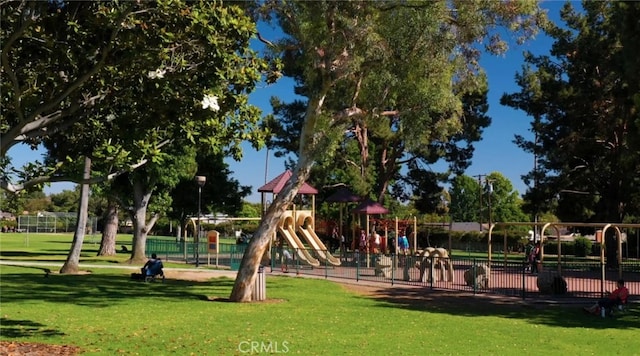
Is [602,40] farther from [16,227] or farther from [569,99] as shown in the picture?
[16,227]

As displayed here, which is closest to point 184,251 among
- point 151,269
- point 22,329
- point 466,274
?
point 151,269

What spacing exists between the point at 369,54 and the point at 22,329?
37.7 ft

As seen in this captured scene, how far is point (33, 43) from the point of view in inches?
380

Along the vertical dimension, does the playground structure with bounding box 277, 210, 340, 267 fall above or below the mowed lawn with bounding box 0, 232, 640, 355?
above

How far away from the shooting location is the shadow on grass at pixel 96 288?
17.2 metres

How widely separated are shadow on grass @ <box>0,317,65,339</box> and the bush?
159ft

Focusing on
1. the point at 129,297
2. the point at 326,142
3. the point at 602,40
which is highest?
the point at 602,40

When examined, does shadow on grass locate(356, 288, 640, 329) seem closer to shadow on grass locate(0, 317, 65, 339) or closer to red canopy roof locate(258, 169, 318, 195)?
shadow on grass locate(0, 317, 65, 339)

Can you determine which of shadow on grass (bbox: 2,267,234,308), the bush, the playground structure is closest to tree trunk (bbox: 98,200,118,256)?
the playground structure

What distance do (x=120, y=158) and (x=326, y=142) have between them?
9.44 meters

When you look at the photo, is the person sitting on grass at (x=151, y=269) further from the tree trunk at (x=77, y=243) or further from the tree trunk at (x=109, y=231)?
the tree trunk at (x=109, y=231)

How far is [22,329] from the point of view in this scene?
12.0 metres

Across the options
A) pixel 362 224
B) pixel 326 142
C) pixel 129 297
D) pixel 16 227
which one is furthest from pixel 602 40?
A: pixel 16 227

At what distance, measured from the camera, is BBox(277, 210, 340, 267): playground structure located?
29.9 m
